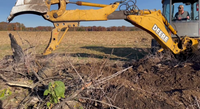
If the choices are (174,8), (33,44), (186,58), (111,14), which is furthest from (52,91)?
(174,8)

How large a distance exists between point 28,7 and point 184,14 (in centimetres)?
544

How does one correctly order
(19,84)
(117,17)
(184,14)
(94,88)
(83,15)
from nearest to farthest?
1. (94,88)
2. (19,84)
3. (83,15)
4. (117,17)
5. (184,14)

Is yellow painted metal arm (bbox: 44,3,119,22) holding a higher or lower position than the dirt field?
higher

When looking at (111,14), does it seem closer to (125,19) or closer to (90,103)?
(125,19)

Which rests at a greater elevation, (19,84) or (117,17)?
(117,17)

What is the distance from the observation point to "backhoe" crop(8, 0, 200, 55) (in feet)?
13.6

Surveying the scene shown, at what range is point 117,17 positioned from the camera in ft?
16.4

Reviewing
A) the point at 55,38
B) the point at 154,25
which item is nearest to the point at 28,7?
the point at 55,38

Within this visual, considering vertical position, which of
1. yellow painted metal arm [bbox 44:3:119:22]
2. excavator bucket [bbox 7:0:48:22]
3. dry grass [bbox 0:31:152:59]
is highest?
excavator bucket [bbox 7:0:48:22]

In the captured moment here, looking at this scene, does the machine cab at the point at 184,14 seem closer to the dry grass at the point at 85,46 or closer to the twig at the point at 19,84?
the dry grass at the point at 85,46

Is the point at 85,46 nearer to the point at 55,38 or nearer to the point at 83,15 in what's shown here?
the point at 83,15

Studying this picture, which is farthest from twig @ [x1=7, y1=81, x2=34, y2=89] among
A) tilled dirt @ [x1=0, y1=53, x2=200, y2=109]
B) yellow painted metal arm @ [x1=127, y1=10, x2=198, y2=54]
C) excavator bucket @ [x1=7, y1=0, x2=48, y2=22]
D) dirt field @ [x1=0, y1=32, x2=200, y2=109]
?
yellow painted metal arm @ [x1=127, y1=10, x2=198, y2=54]

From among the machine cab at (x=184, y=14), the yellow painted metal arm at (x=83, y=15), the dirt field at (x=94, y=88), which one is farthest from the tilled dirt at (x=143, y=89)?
the machine cab at (x=184, y=14)

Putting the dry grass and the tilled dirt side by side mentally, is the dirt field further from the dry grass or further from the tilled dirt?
the dry grass
